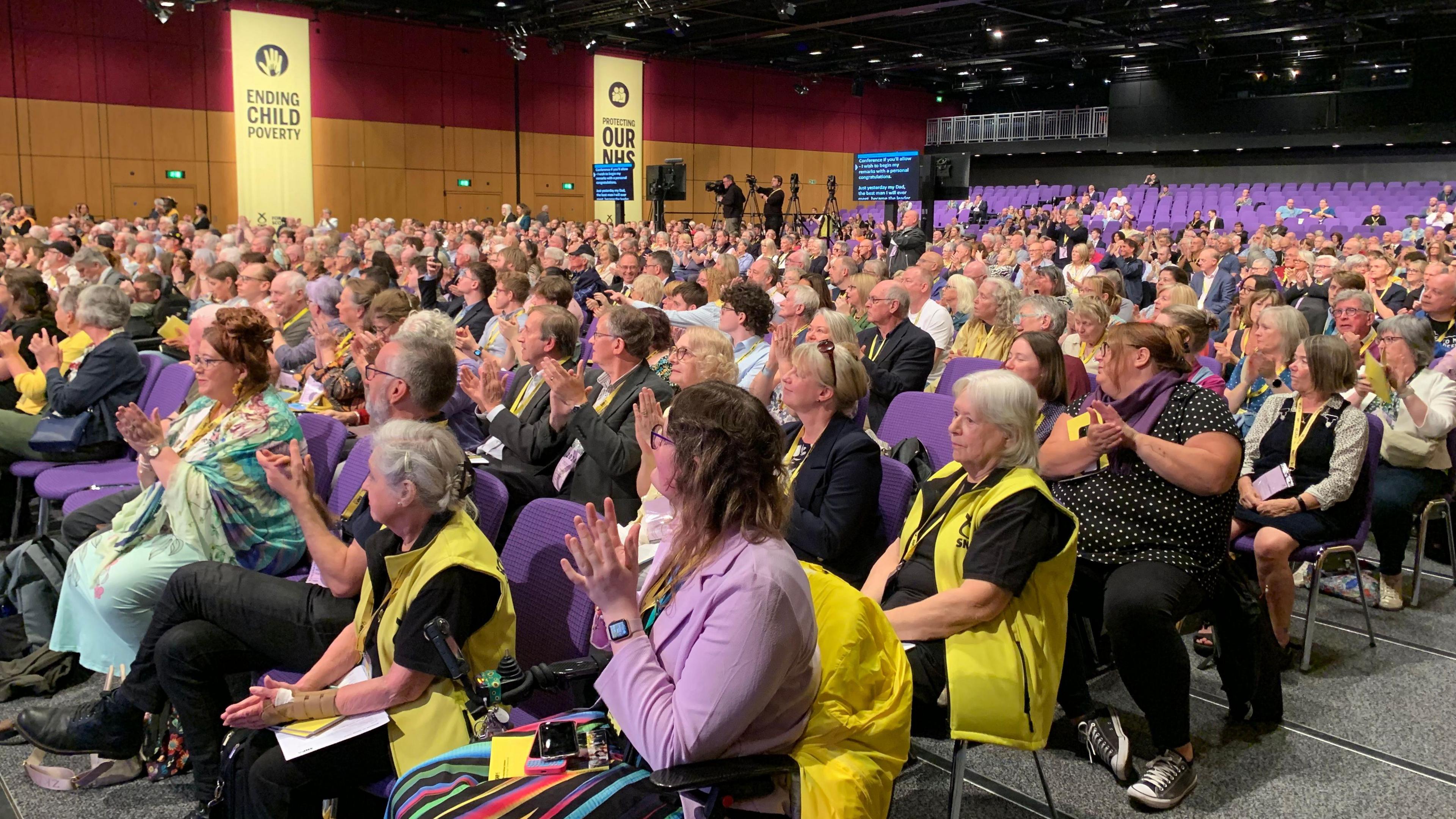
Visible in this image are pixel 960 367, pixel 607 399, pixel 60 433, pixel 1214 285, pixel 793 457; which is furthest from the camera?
pixel 1214 285

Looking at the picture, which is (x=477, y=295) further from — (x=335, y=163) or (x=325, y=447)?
(x=335, y=163)

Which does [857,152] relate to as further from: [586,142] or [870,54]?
[586,142]

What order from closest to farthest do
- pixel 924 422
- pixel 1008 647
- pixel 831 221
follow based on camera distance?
pixel 1008 647 < pixel 924 422 < pixel 831 221

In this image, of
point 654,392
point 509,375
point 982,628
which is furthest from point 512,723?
point 509,375

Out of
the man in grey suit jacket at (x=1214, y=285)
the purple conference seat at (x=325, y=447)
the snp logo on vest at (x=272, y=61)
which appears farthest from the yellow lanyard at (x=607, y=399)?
the snp logo on vest at (x=272, y=61)

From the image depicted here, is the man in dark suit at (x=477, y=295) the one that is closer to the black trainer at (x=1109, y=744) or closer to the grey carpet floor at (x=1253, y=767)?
the grey carpet floor at (x=1253, y=767)

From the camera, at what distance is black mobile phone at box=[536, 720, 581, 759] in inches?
68.4

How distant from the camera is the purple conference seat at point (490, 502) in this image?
2.55m

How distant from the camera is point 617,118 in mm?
21641

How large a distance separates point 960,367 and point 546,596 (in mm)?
2687

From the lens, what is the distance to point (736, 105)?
23.8 metres

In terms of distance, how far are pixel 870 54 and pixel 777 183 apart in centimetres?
769

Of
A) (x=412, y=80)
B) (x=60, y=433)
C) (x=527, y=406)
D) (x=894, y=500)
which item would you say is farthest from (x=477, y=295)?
(x=412, y=80)

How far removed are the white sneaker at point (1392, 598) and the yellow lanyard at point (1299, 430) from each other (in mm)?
907
